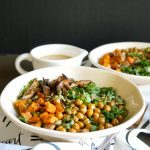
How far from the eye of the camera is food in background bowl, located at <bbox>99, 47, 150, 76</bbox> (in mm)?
890

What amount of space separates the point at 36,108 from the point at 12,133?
0.07m

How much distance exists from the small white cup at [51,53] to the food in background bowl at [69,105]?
3.1 inches

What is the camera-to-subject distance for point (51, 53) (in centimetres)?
96

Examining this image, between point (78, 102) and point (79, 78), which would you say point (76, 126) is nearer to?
point (78, 102)

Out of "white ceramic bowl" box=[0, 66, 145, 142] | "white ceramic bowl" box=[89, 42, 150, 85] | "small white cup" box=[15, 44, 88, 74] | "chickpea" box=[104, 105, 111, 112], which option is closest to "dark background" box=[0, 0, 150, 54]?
"white ceramic bowl" box=[89, 42, 150, 85]

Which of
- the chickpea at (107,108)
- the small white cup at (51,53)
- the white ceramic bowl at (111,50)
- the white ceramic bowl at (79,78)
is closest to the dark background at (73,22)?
the white ceramic bowl at (111,50)

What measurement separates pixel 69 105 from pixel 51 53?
31 cm

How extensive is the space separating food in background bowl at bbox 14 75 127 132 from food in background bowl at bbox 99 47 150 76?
0.14 m

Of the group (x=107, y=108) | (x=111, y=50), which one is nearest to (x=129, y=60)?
(x=111, y=50)

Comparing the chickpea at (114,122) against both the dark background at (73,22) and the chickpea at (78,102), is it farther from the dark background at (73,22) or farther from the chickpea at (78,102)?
the dark background at (73,22)

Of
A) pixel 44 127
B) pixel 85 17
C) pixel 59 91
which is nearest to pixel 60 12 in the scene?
pixel 85 17

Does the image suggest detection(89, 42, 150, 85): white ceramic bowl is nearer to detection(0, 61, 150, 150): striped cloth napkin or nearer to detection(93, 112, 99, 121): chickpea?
detection(0, 61, 150, 150): striped cloth napkin

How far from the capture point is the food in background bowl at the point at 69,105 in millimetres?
639

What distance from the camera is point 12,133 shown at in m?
0.67
